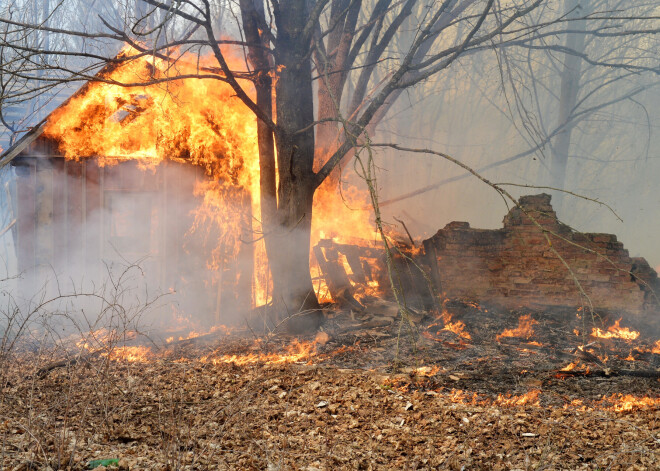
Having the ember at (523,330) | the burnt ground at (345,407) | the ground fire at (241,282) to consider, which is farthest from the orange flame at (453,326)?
the ember at (523,330)

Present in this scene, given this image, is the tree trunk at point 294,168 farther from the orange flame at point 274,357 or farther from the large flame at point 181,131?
the large flame at point 181,131

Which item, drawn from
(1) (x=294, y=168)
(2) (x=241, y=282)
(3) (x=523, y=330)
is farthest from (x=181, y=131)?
(3) (x=523, y=330)

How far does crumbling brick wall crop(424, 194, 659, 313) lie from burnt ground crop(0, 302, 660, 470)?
1.82 metres

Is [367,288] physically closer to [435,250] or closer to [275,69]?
[435,250]

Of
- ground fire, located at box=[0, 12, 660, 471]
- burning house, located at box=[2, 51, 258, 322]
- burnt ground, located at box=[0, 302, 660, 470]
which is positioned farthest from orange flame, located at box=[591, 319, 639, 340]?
burning house, located at box=[2, 51, 258, 322]

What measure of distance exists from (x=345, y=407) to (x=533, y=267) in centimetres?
647

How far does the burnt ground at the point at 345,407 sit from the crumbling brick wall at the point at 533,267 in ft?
5.97

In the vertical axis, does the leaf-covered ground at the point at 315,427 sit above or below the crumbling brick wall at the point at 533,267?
below

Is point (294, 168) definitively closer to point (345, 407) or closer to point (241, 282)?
point (241, 282)

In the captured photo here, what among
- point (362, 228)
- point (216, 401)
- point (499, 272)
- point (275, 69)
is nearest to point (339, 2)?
point (275, 69)

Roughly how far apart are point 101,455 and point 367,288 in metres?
7.46

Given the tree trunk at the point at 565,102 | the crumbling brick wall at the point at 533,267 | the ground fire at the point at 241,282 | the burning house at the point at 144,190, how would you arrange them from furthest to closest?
the tree trunk at the point at 565,102 → the crumbling brick wall at the point at 533,267 → the burning house at the point at 144,190 → the ground fire at the point at 241,282

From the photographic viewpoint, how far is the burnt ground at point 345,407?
163 inches

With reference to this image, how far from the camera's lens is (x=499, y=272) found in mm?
10508
